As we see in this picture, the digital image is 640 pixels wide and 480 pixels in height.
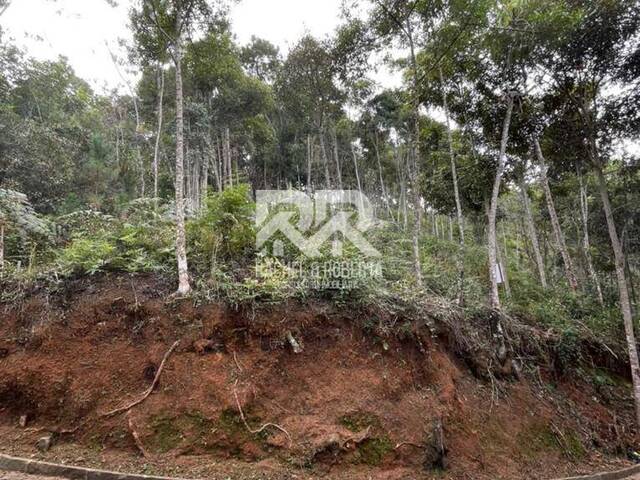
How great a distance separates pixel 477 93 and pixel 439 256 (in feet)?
19.4

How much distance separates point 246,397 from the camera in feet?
13.2

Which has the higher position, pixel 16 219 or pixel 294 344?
pixel 16 219

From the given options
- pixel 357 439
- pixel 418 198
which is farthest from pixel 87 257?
pixel 418 198

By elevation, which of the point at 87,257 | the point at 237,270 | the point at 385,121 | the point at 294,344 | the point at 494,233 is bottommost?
the point at 294,344

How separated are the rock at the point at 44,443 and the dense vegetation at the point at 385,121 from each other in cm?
221

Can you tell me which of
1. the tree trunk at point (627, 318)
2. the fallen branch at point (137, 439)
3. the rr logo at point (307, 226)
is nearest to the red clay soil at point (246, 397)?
the fallen branch at point (137, 439)

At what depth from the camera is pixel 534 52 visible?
655 cm

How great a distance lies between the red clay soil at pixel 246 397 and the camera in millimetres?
3750

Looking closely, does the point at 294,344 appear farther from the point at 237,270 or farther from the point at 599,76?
the point at 599,76

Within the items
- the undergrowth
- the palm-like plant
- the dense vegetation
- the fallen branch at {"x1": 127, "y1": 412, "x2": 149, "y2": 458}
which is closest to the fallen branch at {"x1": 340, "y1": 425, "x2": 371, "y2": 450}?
the undergrowth

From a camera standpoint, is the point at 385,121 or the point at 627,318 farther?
the point at 385,121

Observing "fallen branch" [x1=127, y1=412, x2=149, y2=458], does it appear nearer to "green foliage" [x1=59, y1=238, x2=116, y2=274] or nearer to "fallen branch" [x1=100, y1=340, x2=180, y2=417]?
"fallen branch" [x1=100, y1=340, x2=180, y2=417]

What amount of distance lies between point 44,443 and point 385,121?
53.2 feet

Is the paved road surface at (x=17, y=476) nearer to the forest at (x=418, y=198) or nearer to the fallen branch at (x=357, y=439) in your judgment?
the forest at (x=418, y=198)
